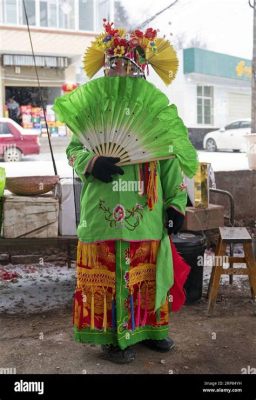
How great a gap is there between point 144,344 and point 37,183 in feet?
5.17

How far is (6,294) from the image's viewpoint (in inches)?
172

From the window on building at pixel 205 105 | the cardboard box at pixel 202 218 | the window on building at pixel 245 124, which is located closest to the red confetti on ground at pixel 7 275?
the cardboard box at pixel 202 218

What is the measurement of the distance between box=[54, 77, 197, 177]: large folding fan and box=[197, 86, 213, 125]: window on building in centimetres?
1627

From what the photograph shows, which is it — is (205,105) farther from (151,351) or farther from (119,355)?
(119,355)

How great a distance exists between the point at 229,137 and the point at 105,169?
48.6 feet

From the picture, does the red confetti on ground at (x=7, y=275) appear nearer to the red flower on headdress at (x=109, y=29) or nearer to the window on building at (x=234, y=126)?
the red flower on headdress at (x=109, y=29)

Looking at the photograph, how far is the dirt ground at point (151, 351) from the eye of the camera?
117 inches

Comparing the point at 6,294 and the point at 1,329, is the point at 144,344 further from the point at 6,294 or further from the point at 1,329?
the point at 6,294

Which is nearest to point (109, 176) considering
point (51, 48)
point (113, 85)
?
point (113, 85)

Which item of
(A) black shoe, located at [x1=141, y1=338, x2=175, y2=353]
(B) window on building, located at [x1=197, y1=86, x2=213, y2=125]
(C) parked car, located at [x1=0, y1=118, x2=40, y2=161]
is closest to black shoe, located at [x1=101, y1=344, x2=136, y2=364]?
(A) black shoe, located at [x1=141, y1=338, x2=175, y2=353]

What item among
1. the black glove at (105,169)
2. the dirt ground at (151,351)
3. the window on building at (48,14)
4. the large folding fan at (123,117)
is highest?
the window on building at (48,14)

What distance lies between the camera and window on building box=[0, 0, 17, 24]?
631cm

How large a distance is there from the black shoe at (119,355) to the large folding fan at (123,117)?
1.11 meters

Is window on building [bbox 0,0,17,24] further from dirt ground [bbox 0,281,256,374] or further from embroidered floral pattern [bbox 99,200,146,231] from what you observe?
embroidered floral pattern [bbox 99,200,146,231]
